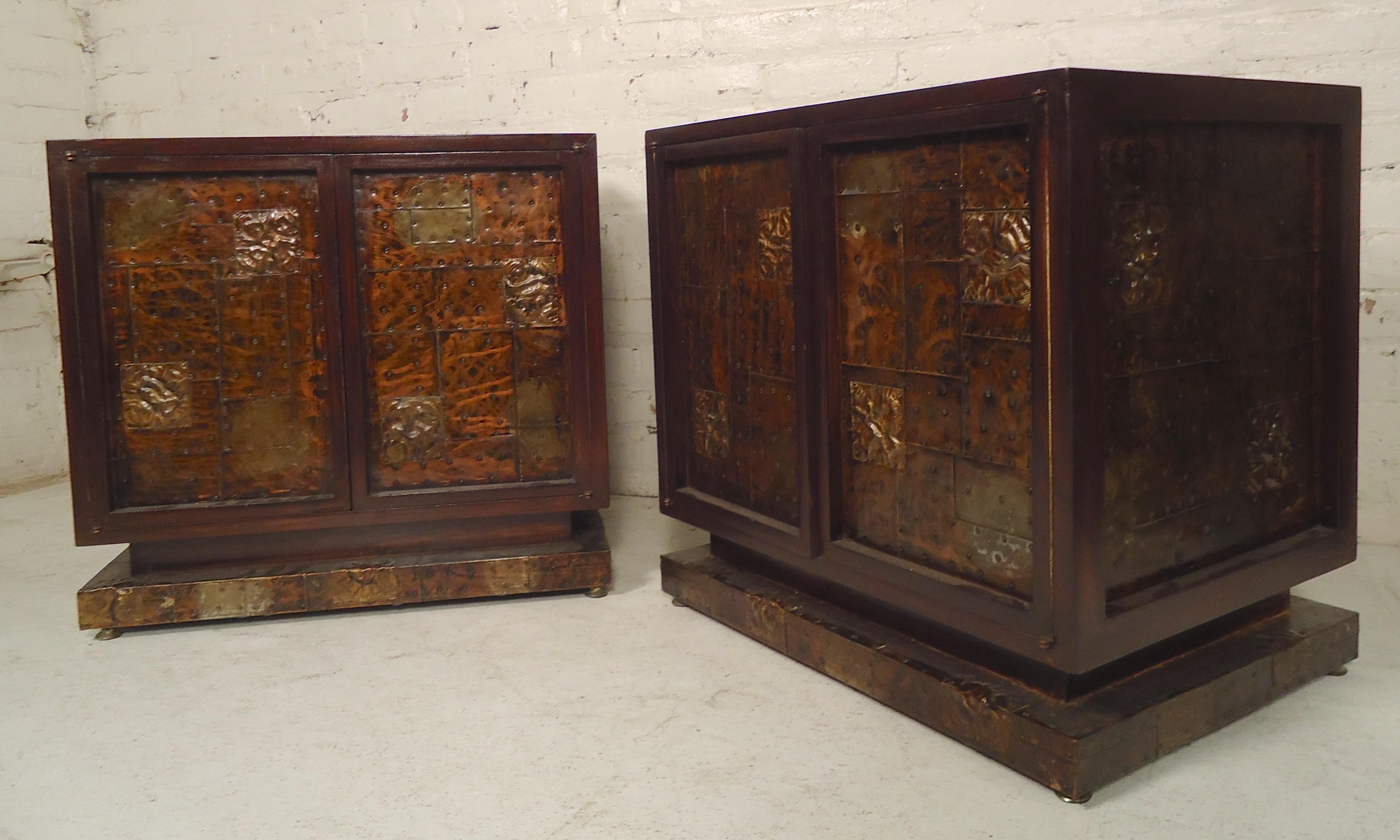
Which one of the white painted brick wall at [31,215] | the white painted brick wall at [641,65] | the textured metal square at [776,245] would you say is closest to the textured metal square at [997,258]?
the textured metal square at [776,245]

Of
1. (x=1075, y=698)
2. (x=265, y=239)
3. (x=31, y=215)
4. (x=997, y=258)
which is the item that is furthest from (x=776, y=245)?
(x=31, y=215)

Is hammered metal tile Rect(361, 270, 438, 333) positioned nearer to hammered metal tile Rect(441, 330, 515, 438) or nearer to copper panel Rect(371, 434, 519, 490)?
hammered metal tile Rect(441, 330, 515, 438)

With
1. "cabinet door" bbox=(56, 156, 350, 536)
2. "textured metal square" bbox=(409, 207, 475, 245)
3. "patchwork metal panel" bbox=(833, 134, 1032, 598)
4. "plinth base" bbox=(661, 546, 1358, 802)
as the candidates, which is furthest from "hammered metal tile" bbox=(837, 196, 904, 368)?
"cabinet door" bbox=(56, 156, 350, 536)

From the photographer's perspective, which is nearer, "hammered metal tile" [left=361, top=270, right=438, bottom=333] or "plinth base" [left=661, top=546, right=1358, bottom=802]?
"plinth base" [left=661, top=546, right=1358, bottom=802]

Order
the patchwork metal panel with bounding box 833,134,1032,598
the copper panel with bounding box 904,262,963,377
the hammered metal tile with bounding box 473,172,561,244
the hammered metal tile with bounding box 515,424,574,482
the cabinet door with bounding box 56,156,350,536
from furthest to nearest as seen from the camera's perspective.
Result: the hammered metal tile with bounding box 515,424,574,482
the hammered metal tile with bounding box 473,172,561,244
the cabinet door with bounding box 56,156,350,536
the copper panel with bounding box 904,262,963,377
the patchwork metal panel with bounding box 833,134,1032,598

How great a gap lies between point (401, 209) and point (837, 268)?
1173 millimetres

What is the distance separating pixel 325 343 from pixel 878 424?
1.44m

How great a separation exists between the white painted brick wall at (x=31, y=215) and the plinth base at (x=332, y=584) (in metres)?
1.80

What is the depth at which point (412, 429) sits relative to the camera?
3031mm

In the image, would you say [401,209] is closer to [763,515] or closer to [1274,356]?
[763,515]

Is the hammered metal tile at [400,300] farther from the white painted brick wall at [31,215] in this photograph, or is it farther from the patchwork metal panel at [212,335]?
the white painted brick wall at [31,215]

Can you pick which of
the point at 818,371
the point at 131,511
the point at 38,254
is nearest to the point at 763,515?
the point at 818,371

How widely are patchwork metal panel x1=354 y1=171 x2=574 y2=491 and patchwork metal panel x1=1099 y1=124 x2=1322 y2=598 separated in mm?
1493

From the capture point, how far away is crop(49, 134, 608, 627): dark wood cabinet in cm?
288
